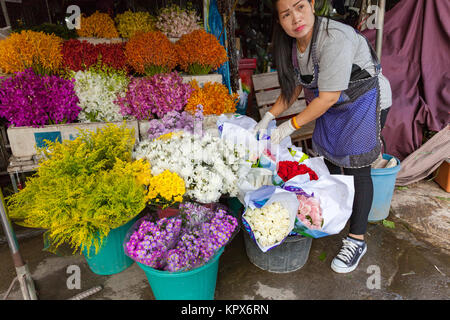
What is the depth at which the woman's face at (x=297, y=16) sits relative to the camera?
1.77 m

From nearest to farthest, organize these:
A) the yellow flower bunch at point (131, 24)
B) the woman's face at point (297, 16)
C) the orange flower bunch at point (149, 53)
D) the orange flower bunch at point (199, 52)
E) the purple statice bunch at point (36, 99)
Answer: the woman's face at point (297, 16), the purple statice bunch at point (36, 99), the orange flower bunch at point (149, 53), the orange flower bunch at point (199, 52), the yellow flower bunch at point (131, 24)

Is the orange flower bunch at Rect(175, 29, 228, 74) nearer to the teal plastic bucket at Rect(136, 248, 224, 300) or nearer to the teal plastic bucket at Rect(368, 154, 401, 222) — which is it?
the teal plastic bucket at Rect(368, 154, 401, 222)

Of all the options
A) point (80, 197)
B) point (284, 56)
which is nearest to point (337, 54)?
point (284, 56)

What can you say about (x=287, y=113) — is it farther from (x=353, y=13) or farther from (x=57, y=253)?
(x=57, y=253)

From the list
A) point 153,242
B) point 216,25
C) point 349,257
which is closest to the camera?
point 153,242

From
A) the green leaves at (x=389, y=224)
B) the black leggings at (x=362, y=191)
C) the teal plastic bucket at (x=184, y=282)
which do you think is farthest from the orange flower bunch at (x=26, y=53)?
the green leaves at (x=389, y=224)

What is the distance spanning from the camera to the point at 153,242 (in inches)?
66.2

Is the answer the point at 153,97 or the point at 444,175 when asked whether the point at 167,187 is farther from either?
the point at 444,175

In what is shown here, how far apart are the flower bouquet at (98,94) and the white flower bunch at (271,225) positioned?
1.64 meters

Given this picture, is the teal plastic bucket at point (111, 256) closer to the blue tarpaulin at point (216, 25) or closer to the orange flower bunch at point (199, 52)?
the orange flower bunch at point (199, 52)

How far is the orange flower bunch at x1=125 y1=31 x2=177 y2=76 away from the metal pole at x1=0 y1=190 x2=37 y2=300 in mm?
1678

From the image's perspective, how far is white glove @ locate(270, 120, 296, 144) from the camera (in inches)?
81.5

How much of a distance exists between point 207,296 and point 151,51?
2213mm

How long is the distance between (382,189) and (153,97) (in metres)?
2.22
